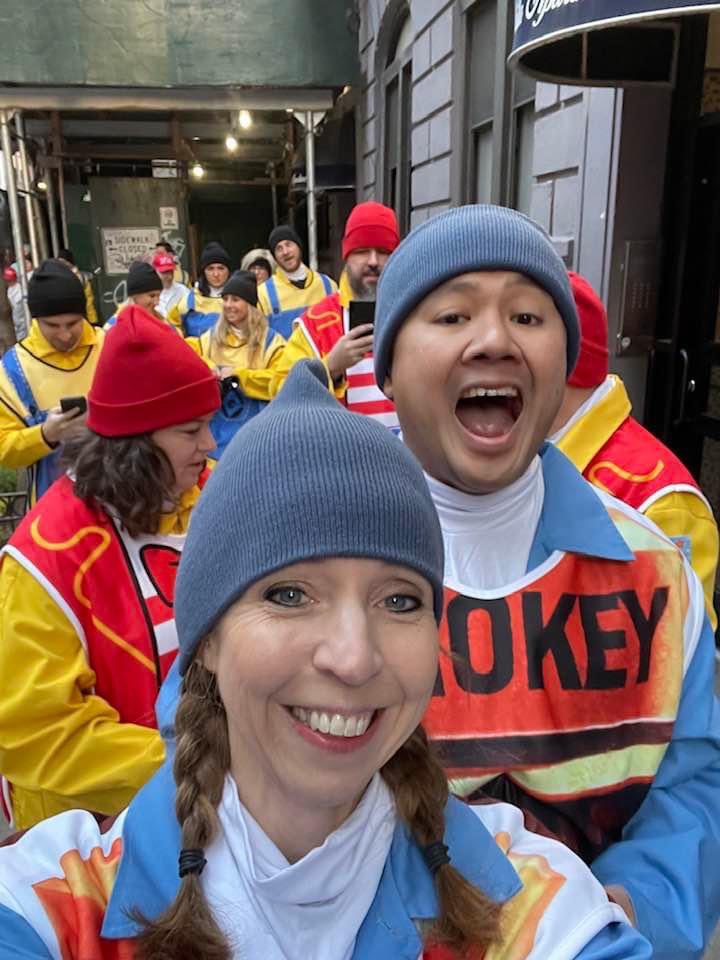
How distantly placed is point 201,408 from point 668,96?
12.6ft

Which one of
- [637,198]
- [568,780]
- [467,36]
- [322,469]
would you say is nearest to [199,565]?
[322,469]

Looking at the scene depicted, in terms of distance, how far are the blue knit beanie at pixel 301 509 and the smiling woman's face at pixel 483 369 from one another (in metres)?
0.27

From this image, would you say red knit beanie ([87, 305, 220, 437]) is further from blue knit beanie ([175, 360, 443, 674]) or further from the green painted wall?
the green painted wall

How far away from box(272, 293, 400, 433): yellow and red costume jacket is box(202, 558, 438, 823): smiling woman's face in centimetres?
268

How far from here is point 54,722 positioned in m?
1.77

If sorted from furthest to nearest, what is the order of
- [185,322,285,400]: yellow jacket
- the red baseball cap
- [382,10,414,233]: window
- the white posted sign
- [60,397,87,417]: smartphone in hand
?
the white posted sign
[382,10,414,233]: window
the red baseball cap
[185,322,285,400]: yellow jacket
[60,397,87,417]: smartphone in hand

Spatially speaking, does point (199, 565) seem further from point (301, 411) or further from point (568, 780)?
point (568, 780)

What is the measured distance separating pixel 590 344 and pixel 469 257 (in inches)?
49.4

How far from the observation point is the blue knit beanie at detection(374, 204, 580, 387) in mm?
1317

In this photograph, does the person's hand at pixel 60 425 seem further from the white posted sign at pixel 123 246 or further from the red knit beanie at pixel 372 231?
the white posted sign at pixel 123 246

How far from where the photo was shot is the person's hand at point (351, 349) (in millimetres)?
3711

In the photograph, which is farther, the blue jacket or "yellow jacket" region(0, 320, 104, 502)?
"yellow jacket" region(0, 320, 104, 502)

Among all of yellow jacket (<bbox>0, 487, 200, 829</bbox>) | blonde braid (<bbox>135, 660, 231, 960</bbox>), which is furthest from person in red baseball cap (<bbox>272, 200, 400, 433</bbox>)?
blonde braid (<bbox>135, 660, 231, 960</bbox>)

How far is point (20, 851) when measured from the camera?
3.34ft
